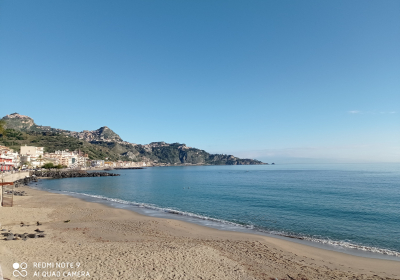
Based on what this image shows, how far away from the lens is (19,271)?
8.46 meters

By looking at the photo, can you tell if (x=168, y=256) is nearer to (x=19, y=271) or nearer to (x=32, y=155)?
(x=19, y=271)

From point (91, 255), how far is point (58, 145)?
193 metres

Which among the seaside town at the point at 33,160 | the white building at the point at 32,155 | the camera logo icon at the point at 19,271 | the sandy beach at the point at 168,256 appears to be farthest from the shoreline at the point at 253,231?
the white building at the point at 32,155

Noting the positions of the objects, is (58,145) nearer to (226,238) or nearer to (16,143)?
(16,143)

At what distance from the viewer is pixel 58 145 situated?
556 ft

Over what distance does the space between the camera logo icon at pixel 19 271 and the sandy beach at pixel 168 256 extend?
15 centimetres

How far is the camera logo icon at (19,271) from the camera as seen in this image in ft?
26.9

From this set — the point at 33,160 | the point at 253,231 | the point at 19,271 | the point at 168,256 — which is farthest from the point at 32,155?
the point at 168,256

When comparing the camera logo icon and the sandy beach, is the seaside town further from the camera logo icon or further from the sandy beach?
the camera logo icon

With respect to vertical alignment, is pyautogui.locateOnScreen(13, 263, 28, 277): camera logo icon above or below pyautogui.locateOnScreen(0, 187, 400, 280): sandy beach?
above

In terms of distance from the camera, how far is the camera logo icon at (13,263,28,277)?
26.9 feet

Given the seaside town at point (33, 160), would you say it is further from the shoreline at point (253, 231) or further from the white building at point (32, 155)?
the shoreline at point (253, 231)

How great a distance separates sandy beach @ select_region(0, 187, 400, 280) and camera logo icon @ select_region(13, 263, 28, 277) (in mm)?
148

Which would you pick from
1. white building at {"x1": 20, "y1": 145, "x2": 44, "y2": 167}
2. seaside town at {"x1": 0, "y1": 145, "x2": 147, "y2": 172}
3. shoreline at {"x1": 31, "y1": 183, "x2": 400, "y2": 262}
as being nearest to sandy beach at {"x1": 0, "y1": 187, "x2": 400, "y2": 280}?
shoreline at {"x1": 31, "y1": 183, "x2": 400, "y2": 262}
